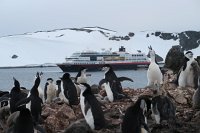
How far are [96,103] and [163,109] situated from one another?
4.44 ft

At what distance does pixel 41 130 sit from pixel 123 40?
13783 centimetres

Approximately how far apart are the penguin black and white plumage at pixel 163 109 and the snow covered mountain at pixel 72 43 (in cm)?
11100

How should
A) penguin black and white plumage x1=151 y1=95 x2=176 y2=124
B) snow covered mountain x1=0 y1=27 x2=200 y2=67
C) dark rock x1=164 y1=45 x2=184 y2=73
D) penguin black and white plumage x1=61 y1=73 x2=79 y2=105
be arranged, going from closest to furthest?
1. penguin black and white plumage x1=151 y1=95 x2=176 y2=124
2. penguin black and white plumage x1=61 y1=73 x2=79 y2=105
3. dark rock x1=164 y1=45 x2=184 y2=73
4. snow covered mountain x1=0 y1=27 x2=200 y2=67

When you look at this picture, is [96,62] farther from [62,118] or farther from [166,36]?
[166,36]

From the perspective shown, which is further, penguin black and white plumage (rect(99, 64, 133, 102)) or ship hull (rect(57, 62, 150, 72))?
ship hull (rect(57, 62, 150, 72))

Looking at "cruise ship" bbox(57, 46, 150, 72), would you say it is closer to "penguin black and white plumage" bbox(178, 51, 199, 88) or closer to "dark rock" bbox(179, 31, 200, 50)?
"penguin black and white plumage" bbox(178, 51, 199, 88)

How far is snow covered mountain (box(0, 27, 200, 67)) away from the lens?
12825 cm

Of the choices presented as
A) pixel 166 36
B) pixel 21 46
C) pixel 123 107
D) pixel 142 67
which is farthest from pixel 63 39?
pixel 123 107

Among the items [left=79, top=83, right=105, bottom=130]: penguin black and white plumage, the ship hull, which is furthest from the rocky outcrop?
the ship hull

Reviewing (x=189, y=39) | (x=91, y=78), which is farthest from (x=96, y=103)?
(x=189, y=39)

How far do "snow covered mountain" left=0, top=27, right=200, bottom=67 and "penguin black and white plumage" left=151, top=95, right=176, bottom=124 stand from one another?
111m

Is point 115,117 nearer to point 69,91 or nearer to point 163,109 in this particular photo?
point 163,109

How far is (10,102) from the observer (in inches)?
457

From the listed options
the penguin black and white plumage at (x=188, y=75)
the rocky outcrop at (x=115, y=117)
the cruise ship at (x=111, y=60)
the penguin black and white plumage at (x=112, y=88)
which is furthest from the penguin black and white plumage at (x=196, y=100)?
the cruise ship at (x=111, y=60)
